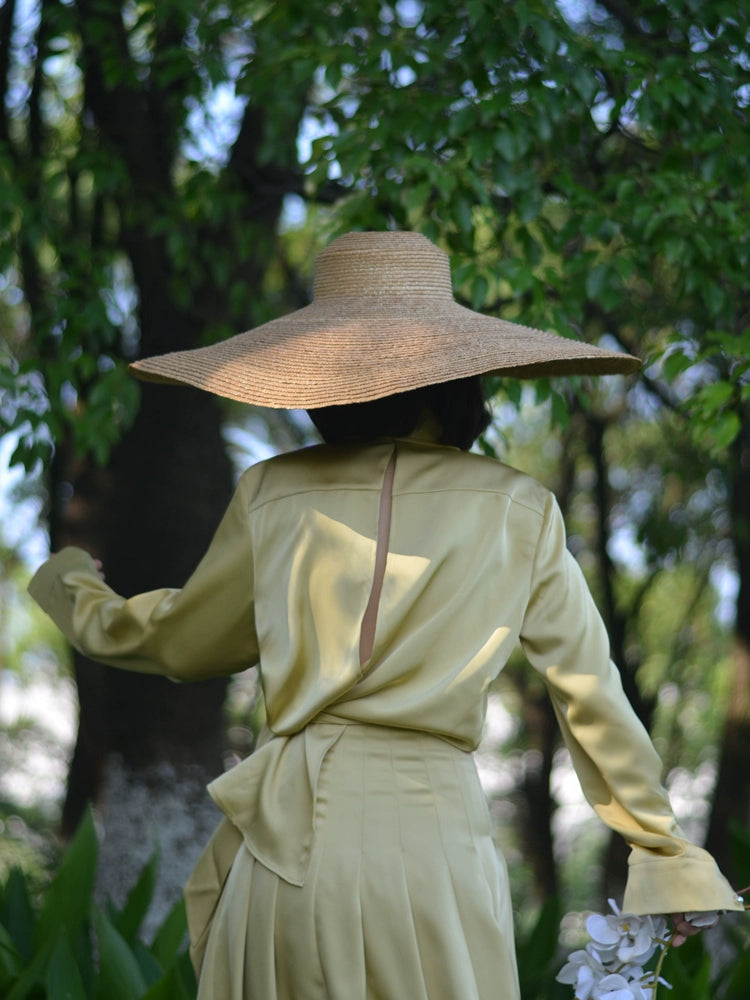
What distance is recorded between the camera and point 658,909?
178 centimetres

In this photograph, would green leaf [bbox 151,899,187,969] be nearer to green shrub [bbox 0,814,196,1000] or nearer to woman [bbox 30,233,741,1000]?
green shrub [bbox 0,814,196,1000]

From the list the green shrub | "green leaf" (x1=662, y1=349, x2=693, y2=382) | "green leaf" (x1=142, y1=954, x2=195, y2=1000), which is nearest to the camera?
"green leaf" (x1=142, y1=954, x2=195, y2=1000)

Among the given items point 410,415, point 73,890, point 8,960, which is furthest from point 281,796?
point 73,890

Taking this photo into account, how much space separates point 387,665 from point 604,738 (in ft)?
1.16

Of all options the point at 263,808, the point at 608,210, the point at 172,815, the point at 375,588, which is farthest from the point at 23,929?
the point at 608,210

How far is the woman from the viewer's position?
1.75 m

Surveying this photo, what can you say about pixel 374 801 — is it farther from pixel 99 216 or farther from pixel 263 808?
pixel 99 216

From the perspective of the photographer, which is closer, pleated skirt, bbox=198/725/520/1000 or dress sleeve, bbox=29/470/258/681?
pleated skirt, bbox=198/725/520/1000

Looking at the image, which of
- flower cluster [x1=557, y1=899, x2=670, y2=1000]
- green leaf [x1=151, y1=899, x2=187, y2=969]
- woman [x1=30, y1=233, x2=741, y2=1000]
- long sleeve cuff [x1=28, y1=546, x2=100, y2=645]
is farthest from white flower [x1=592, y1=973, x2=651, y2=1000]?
green leaf [x1=151, y1=899, x2=187, y2=969]

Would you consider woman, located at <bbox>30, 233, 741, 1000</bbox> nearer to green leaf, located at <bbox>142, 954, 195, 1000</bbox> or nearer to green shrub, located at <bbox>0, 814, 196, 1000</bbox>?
green leaf, located at <bbox>142, 954, 195, 1000</bbox>

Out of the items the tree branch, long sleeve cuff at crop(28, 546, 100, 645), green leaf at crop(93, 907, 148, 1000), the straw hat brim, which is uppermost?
the tree branch

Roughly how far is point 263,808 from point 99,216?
10.9 feet

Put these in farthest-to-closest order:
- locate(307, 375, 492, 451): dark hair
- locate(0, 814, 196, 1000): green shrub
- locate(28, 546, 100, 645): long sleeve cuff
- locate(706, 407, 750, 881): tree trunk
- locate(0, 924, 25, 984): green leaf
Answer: locate(706, 407, 750, 881): tree trunk < locate(0, 924, 25, 984): green leaf < locate(0, 814, 196, 1000): green shrub < locate(28, 546, 100, 645): long sleeve cuff < locate(307, 375, 492, 451): dark hair

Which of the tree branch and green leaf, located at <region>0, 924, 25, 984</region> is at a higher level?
the tree branch
